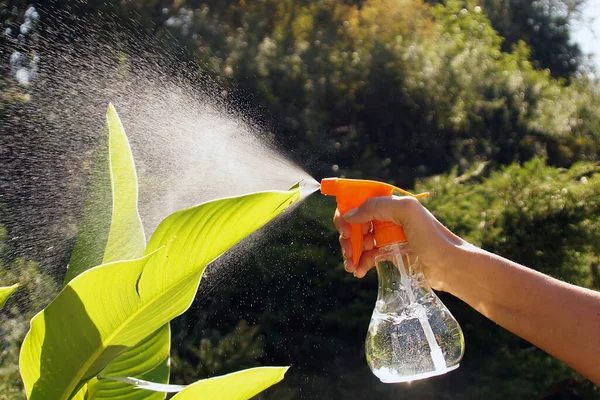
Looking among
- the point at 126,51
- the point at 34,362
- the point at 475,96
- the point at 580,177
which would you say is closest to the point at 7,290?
the point at 34,362

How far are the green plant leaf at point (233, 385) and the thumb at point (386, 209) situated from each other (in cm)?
51

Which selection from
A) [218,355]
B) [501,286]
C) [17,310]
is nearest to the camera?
[501,286]

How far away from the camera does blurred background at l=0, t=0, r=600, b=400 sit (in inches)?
168

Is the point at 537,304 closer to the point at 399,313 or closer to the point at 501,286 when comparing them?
the point at 501,286

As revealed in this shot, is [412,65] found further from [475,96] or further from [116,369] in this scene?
[116,369]

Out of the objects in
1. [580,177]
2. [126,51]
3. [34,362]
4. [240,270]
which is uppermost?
[34,362]

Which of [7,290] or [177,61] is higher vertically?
[7,290]

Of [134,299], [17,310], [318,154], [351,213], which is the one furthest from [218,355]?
[134,299]

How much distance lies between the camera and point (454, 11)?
7.22m

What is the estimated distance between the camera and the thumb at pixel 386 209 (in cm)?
174

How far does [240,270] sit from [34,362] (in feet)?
10.9

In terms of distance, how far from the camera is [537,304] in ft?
5.17

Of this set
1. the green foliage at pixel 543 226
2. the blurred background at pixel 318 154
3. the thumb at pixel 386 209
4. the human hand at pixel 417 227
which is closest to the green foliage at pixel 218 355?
the blurred background at pixel 318 154

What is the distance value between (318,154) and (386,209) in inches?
145
